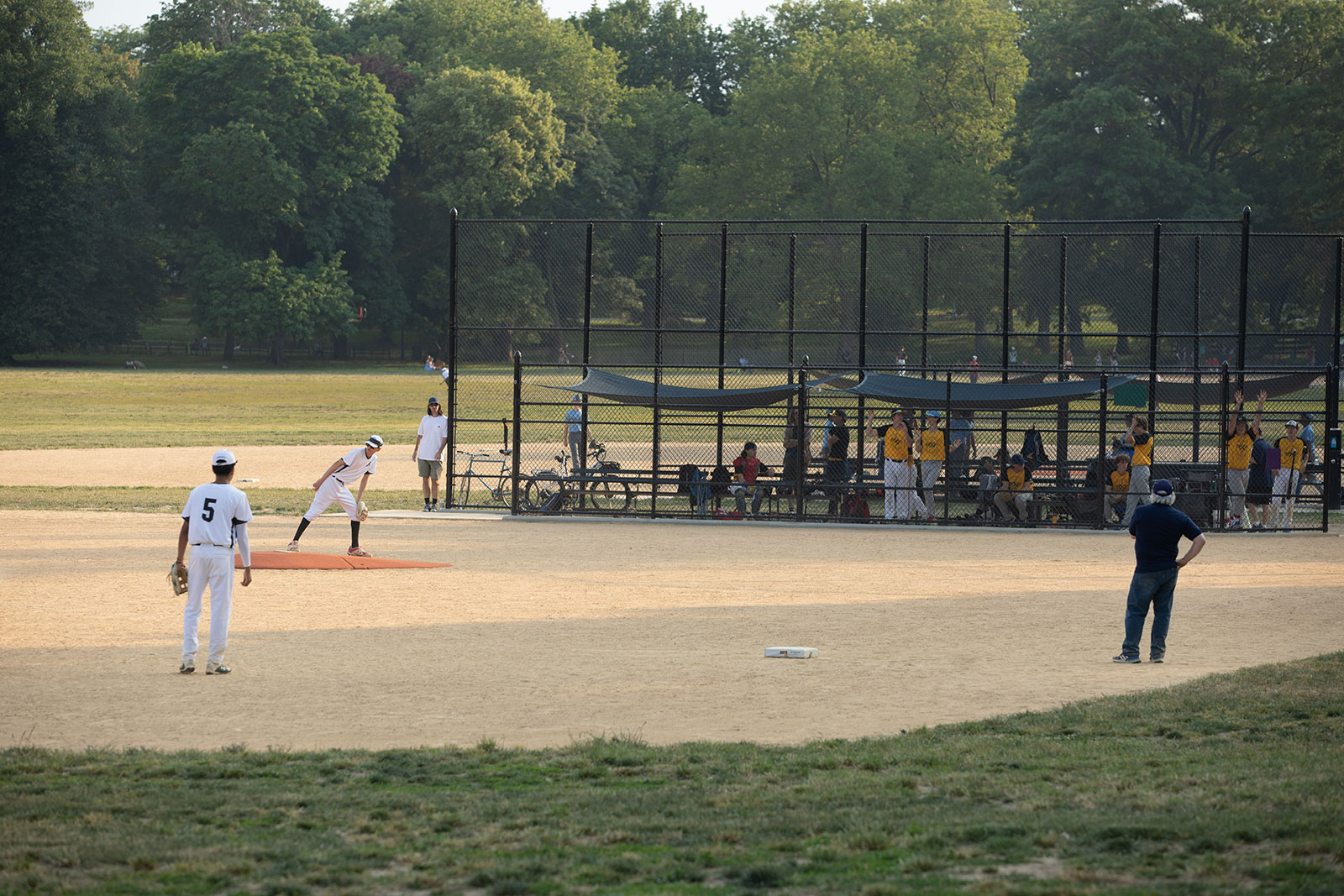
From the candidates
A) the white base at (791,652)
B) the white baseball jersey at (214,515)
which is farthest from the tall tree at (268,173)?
the white base at (791,652)

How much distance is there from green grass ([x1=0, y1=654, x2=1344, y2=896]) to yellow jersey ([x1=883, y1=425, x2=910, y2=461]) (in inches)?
→ 541

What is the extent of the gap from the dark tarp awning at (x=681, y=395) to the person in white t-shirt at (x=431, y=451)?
96.0 inches

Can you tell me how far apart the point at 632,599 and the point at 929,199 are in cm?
5443

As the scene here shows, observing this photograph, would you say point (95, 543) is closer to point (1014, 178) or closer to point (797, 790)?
point (797, 790)

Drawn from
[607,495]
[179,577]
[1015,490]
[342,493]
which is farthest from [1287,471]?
[179,577]

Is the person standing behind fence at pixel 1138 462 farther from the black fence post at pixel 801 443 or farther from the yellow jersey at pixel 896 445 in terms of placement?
the black fence post at pixel 801 443

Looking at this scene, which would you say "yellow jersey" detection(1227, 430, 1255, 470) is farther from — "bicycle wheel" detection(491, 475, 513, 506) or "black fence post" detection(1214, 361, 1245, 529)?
"bicycle wheel" detection(491, 475, 513, 506)

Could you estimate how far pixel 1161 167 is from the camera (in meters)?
61.0

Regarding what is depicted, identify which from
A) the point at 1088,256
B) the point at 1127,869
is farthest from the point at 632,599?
the point at 1088,256

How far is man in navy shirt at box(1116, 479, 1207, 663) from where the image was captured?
1179 cm

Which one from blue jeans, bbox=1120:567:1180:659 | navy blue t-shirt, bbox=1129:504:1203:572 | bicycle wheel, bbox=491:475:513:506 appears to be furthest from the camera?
bicycle wheel, bbox=491:475:513:506

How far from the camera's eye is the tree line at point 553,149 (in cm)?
6234

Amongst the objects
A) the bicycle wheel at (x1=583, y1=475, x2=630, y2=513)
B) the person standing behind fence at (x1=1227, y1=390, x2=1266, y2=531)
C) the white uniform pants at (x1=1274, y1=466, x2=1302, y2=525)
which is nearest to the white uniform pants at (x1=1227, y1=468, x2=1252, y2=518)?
the person standing behind fence at (x1=1227, y1=390, x2=1266, y2=531)

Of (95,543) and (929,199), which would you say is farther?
(929,199)
